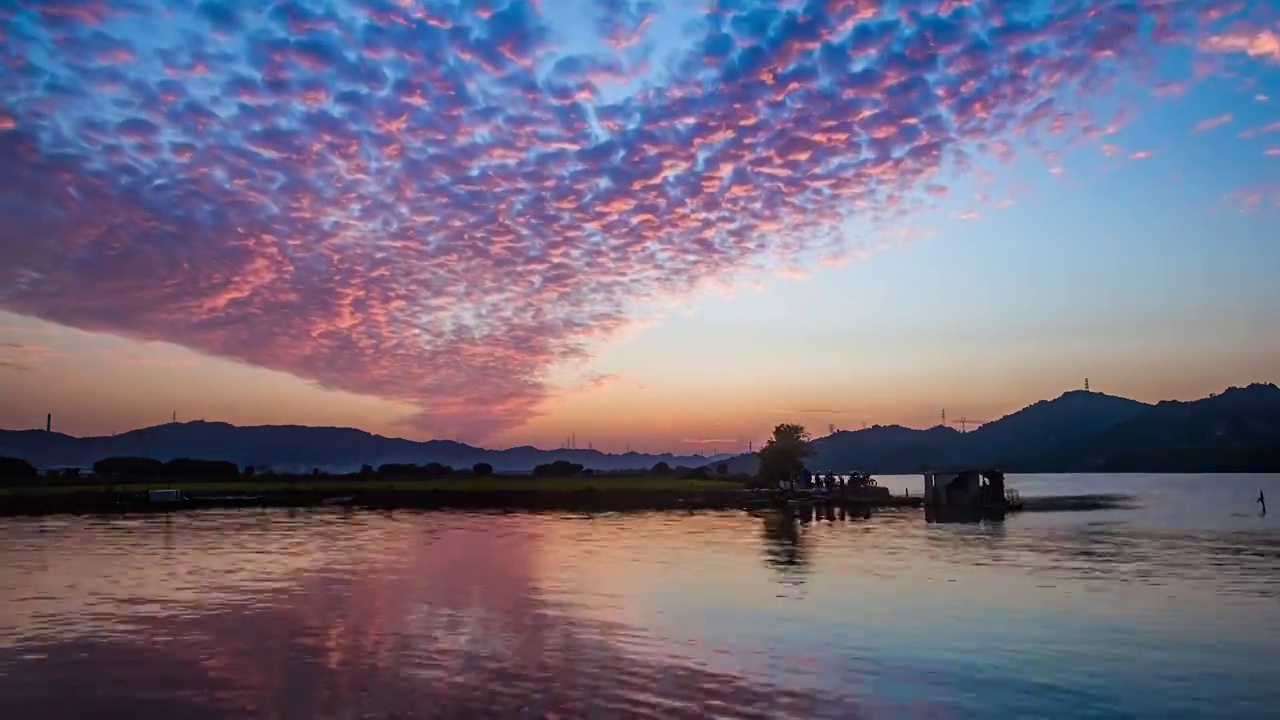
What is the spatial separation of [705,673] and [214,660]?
54.4 feet

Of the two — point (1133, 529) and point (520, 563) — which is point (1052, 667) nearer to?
point (520, 563)

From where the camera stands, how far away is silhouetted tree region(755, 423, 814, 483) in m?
154

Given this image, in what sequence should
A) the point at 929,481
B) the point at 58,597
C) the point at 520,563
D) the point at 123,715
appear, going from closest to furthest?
the point at 123,715
the point at 58,597
the point at 520,563
the point at 929,481

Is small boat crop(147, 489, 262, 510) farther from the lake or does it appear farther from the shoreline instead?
the lake

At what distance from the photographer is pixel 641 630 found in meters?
34.0

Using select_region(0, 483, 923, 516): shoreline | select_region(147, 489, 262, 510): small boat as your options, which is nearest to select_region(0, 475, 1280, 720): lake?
select_region(0, 483, 923, 516): shoreline

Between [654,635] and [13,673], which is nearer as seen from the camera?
[13,673]

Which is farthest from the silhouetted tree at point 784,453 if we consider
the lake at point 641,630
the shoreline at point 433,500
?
the lake at point 641,630

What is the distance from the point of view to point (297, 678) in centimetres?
2633

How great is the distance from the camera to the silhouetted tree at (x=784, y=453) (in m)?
154

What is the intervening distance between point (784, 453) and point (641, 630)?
4861 inches

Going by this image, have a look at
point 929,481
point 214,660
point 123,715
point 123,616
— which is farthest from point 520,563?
point 929,481

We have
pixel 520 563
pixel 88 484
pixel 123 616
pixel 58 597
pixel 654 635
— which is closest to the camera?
pixel 654 635

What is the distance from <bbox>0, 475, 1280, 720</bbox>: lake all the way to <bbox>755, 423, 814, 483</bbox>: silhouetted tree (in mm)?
83372
